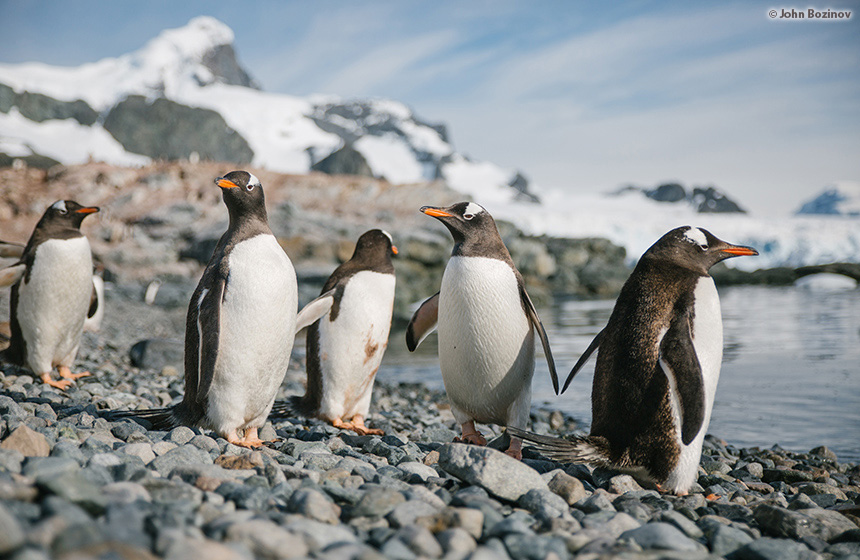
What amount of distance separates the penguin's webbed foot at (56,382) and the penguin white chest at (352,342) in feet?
6.20

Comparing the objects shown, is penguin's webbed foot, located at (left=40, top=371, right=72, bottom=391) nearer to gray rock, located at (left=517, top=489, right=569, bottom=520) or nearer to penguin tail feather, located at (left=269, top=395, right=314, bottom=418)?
penguin tail feather, located at (left=269, top=395, right=314, bottom=418)

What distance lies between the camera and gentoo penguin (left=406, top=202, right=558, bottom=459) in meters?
3.35

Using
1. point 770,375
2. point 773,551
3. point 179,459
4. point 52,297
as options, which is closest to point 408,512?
point 179,459

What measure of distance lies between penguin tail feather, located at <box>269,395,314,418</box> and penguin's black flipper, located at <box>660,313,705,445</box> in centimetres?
241

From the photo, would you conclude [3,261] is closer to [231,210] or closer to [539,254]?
[231,210]

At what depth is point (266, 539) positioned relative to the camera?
1511 millimetres

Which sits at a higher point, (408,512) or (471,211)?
(471,211)

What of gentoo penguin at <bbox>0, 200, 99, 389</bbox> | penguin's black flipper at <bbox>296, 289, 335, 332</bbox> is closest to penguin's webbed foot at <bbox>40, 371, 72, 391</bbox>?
gentoo penguin at <bbox>0, 200, 99, 389</bbox>

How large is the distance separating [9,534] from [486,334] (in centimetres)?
239

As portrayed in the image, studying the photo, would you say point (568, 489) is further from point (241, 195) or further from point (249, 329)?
point (241, 195)

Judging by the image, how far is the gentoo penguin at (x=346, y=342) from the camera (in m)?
4.15

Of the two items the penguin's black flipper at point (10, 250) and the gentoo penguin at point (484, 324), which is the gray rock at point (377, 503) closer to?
the gentoo penguin at point (484, 324)


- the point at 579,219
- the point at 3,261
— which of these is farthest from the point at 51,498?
the point at 579,219

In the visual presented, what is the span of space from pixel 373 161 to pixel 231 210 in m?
100.0
